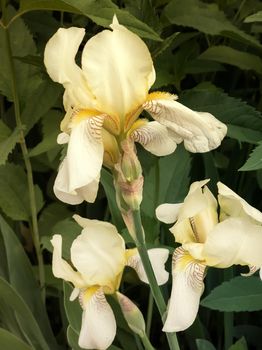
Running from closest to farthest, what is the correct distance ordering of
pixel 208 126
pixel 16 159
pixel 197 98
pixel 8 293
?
pixel 208 126 < pixel 8 293 < pixel 197 98 < pixel 16 159

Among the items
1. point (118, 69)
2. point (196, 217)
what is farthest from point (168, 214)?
point (118, 69)

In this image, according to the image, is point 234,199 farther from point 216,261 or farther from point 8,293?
point 8,293

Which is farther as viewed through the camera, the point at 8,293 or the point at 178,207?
the point at 8,293

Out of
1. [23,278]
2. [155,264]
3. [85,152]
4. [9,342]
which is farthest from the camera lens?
[23,278]

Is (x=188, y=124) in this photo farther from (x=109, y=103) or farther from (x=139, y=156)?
(x=139, y=156)

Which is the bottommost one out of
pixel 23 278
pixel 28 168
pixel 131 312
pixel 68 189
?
pixel 23 278

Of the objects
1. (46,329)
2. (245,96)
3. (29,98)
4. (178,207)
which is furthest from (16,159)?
(178,207)

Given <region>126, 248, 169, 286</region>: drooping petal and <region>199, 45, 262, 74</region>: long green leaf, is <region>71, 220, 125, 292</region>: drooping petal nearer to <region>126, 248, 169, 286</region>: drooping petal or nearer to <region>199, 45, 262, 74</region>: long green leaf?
<region>126, 248, 169, 286</region>: drooping petal
